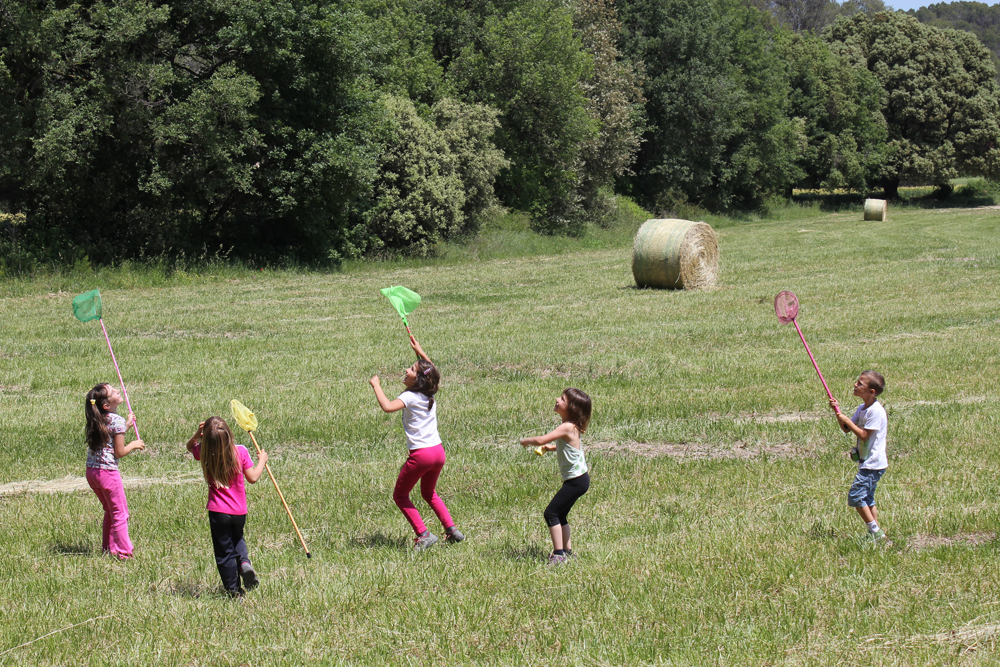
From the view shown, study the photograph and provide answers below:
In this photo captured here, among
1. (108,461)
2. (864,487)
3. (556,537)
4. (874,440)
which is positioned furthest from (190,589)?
(874,440)

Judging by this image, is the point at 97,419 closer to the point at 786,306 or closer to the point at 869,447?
the point at 786,306

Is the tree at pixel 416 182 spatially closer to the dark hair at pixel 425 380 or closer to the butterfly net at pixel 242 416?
the dark hair at pixel 425 380

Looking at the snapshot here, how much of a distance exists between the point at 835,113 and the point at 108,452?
68591 millimetres

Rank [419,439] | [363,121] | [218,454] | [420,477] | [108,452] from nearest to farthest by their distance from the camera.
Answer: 1. [218,454]
2. [419,439]
3. [420,477]
4. [108,452]
5. [363,121]

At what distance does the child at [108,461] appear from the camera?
24.3 feet

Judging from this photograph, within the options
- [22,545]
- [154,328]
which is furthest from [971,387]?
[154,328]

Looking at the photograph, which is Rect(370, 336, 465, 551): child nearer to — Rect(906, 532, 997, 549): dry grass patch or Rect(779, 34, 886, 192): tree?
Rect(906, 532, 997, 549): dry grass patch

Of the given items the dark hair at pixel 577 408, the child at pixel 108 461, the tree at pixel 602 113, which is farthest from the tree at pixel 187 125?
the dark hair at pixel 577 408

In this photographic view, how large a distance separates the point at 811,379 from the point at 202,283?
791 inches

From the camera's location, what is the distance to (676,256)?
24094mm

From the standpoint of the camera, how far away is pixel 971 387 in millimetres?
12227

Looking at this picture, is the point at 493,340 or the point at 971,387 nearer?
the point at 971,387

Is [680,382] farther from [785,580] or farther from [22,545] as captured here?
[22,545]

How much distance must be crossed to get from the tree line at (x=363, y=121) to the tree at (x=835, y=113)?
1.16m
